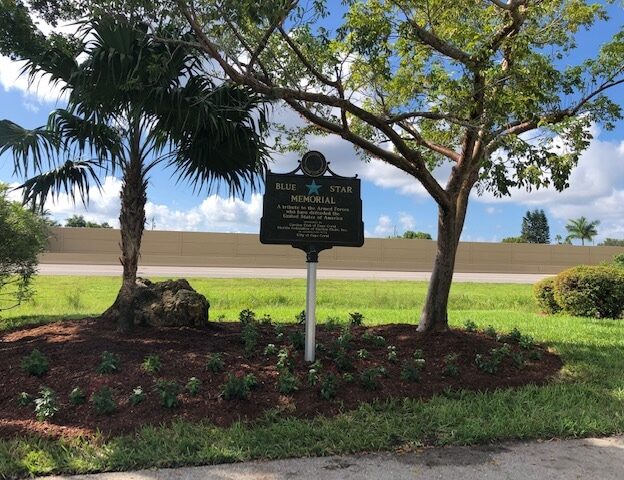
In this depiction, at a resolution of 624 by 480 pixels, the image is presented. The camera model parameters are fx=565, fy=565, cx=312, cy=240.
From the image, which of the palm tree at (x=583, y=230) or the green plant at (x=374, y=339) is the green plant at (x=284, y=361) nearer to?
the green plant at (x=374, y=339)

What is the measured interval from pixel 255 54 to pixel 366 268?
36.1 metres

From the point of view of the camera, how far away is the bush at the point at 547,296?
12.6 m

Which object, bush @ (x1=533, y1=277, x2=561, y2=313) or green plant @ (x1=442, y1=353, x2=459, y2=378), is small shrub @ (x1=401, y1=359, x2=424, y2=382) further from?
bush @ (x1=533, y1=277, x2=561, y2=313)

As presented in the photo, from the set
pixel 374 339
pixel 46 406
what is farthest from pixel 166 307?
pixel 46 406

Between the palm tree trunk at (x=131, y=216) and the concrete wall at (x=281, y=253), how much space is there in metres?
31.5

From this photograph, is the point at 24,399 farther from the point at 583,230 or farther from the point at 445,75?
the point at 583,230

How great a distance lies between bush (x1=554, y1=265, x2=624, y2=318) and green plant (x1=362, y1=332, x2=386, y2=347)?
645 cm

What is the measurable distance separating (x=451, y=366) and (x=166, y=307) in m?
3.76

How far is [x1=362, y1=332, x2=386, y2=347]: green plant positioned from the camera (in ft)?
23.5

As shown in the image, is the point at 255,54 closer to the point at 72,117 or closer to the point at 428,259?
the point at 72,117

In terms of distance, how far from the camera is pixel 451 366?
6129 mm

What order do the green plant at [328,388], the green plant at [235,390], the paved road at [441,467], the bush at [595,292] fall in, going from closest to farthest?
1. the paved road at [441,467]
2. the green plant at [235,390]
3. the green plant at [328,388]
4. the bush at [595,292]

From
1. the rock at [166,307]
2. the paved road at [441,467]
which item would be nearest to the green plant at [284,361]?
the paved road at [441,467]

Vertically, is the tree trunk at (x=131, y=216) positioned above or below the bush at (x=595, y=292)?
above
